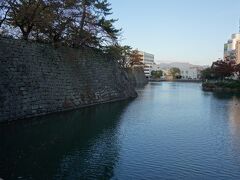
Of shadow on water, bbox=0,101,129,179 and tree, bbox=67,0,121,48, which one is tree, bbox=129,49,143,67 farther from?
shadow on water, bbox=0,101,129,179

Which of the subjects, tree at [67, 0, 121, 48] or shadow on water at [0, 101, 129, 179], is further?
tree at [67, 0, 121, 48]

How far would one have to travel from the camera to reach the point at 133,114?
85.4ft

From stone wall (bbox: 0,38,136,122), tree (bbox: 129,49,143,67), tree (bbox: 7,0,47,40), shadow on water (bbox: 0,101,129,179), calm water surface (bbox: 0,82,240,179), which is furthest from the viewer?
tree (bbox: 129,49,143,67)

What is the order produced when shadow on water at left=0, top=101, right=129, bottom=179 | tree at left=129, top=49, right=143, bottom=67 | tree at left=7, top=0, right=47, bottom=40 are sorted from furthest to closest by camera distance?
tree at left=129, top=49, right=143, bottom=67 → tree at left=7, top=0, right=47, bottom=40 → shadow on water at left=0, top=101, right=129, bottom=179

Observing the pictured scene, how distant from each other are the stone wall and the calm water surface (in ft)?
4.66

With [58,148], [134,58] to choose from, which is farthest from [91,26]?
[134,58]

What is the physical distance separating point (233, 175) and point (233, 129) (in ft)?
30.5

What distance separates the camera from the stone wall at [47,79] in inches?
785

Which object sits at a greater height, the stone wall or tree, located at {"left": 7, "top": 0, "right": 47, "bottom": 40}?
tree, located at {"left": 7, "top": 0, "right": 47, "bottom": 40}

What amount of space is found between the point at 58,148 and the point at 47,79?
35.8 feet

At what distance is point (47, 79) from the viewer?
24469mm

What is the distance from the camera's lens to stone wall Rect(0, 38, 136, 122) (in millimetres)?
19938

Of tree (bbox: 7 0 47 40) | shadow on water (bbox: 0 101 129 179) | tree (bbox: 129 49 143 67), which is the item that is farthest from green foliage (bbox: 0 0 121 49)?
tree (bbox: 129 49 143 67)

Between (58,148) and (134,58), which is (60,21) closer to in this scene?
(58,148)
